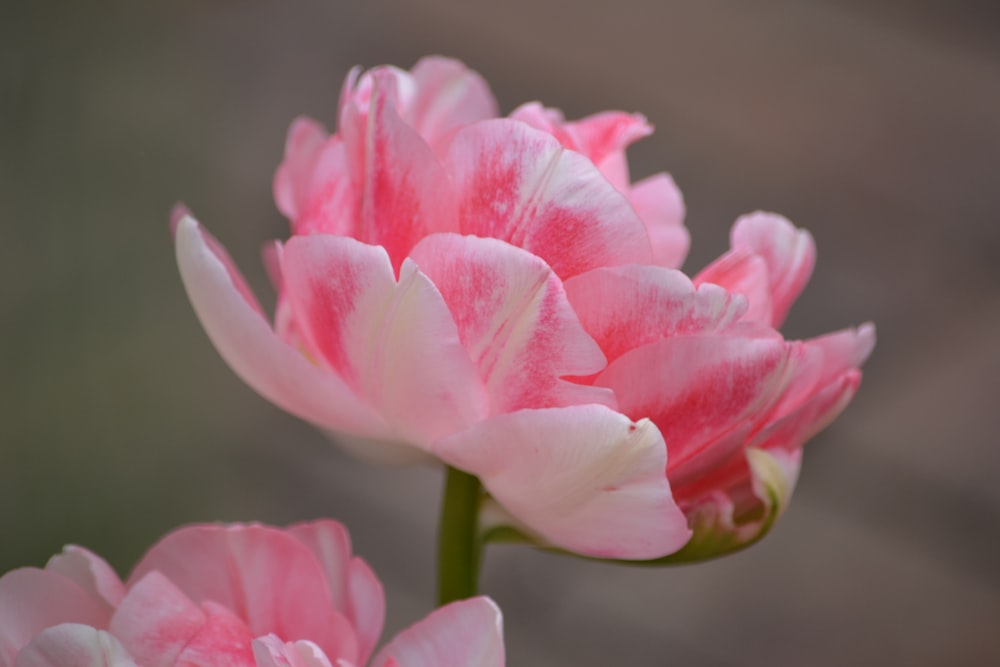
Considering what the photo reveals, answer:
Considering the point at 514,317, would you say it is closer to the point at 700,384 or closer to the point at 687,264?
the point at 700,384

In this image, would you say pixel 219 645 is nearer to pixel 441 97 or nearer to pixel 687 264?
pixel 441 97

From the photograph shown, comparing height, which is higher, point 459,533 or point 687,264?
point 459,533

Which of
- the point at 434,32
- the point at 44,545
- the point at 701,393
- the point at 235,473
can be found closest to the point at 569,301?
the point at 701,393

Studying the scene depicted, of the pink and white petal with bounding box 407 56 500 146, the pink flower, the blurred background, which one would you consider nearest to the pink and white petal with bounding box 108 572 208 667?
the pink flower

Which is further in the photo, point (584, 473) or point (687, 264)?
point (687, 264)

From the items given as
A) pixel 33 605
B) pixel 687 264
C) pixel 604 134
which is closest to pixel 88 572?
pixel 33 605

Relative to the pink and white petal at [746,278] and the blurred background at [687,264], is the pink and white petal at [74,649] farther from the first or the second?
the blurred background at [687,264]

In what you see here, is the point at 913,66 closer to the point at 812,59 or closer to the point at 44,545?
the point at 812,59
